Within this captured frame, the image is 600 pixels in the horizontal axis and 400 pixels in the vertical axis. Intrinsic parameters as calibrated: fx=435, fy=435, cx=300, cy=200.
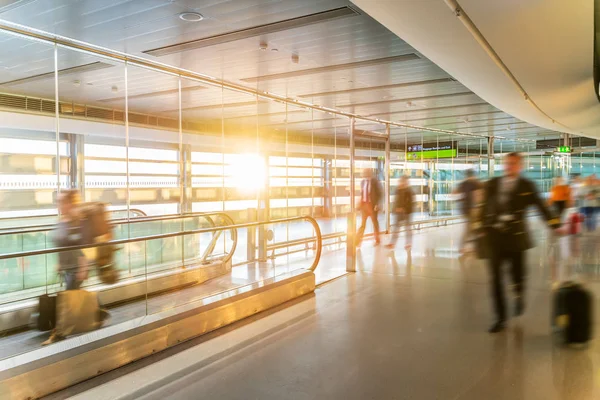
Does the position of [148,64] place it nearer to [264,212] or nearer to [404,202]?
[264,212]

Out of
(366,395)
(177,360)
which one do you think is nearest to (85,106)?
(177,360)

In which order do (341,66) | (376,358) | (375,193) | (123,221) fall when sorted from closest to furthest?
(376,358), (341,66), (123,221), (375,193)

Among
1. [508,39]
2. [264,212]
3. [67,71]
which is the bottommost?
[264,212]

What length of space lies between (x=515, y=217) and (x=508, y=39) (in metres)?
2.09

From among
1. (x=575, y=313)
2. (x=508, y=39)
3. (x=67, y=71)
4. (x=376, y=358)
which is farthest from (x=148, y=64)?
(x=575, y=313)

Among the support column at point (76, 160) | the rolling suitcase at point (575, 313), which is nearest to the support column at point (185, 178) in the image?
the support column at point (76, 160)

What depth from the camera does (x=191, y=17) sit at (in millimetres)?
4633

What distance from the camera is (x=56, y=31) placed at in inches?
206

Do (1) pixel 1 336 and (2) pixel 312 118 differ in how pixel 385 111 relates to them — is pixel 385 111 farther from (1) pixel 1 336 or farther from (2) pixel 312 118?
(1) pixel 1 336

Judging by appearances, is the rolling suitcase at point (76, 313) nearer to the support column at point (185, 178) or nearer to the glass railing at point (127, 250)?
the glass railing at point (127, 250)

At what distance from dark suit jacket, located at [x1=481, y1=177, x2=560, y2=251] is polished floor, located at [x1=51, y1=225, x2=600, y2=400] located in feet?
2.97

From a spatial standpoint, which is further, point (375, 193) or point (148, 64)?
point (375, 193)

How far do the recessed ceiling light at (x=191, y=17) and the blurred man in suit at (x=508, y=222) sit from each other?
3.44 metres

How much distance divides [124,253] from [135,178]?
7.59 meters
